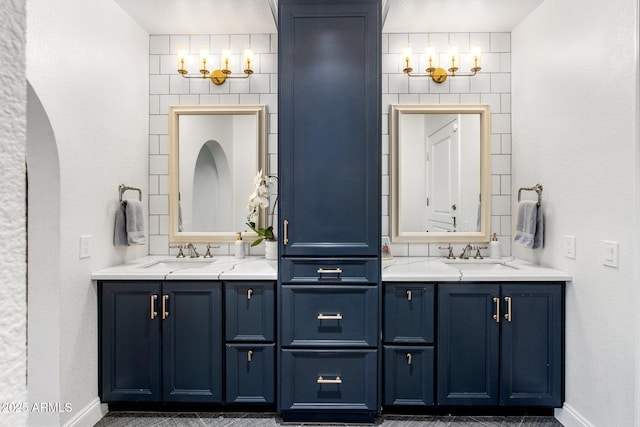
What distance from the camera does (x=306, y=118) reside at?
227cm

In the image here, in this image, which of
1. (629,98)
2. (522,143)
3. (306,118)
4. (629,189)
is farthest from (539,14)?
(306,118)

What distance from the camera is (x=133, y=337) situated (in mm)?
2334

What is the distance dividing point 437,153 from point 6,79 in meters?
2.88

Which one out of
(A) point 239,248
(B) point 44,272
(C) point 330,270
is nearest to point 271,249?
(A) point 239,248

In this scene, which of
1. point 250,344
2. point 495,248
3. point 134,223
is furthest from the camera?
point 495,248

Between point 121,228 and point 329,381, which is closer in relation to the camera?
point 329,381

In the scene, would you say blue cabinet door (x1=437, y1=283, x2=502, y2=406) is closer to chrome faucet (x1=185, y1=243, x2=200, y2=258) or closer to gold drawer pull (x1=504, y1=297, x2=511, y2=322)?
gold drawer pull (x1=504, y1=297, x2=511, y2=322)

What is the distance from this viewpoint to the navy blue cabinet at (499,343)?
2275 millimetres

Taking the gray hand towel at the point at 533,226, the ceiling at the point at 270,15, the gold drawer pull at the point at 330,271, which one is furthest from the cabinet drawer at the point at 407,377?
the ceiling at the point at 270,15

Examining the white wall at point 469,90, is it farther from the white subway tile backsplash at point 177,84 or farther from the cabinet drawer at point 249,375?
the white subway tile backsplash at point 177,84

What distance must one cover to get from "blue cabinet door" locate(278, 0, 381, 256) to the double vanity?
28cm

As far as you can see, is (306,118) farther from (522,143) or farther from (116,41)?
(522,143)

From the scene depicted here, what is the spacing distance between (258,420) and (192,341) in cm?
64

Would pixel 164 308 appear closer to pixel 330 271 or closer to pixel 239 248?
pixel 239 248
